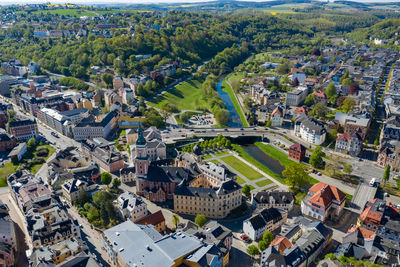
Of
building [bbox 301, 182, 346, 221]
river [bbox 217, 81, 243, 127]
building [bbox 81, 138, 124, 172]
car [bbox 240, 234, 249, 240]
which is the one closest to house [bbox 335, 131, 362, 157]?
building [bbox 301, 182, 346, 221]

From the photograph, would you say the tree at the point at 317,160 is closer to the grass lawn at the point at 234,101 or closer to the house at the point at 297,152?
the house at the point at 297,152

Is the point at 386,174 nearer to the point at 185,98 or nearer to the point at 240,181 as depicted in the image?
the point at 240,181

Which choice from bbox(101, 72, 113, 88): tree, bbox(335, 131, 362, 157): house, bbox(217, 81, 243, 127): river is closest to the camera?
bbox(335, 131, 362, 157): house

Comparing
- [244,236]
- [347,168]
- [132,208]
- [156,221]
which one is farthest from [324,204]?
[132,208]

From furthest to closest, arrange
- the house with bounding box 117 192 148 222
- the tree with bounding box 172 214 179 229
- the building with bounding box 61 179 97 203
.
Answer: the building with bounding box 61 179 97 203 → the house with bounding box 117 192 148 222 → the tree with bounding box 172 214 179 229

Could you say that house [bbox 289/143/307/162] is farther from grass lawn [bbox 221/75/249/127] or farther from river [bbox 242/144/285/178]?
grass lawn [bbox 221/75/249/127]

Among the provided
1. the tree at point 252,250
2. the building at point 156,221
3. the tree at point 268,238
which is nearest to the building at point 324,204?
the tree at point 268,238

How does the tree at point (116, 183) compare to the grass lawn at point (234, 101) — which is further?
the grass lawn at point (234, 101)
